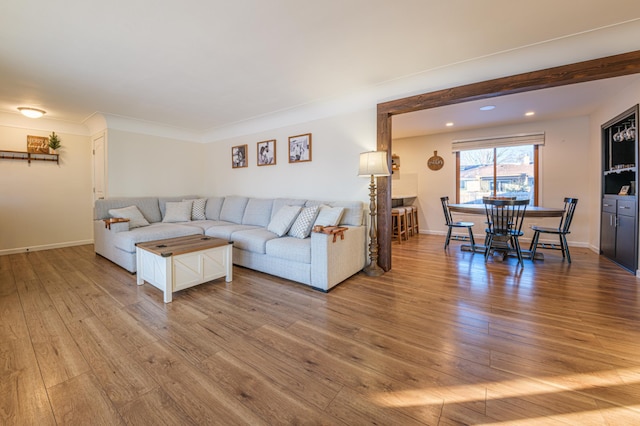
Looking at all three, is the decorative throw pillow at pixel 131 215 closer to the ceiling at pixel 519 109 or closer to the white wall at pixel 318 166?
the white wall at pixel 318 166

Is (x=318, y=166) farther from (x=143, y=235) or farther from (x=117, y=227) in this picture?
(x=117, y=227)

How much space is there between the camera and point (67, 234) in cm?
506

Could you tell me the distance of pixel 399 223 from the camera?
17.8ft

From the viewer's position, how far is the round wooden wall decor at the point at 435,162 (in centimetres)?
624

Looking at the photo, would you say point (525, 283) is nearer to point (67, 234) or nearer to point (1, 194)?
point (67, 234)

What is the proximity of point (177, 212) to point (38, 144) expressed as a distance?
270cm

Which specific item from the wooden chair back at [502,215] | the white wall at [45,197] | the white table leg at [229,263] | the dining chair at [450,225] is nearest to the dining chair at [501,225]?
the wooden chair back at [502,215]

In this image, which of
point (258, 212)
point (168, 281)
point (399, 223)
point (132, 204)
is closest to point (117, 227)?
point (132, 204)

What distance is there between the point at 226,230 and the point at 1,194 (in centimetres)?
397

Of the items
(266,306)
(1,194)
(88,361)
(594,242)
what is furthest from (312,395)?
(1,194)

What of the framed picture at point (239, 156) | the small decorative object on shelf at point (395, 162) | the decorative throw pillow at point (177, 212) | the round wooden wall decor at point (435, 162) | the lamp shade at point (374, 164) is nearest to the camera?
the lamp shade at point (374, 164)

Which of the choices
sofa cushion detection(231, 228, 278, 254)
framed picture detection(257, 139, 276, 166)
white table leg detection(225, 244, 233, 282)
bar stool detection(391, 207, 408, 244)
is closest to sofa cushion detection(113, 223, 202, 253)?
sofa cushion detection(231, 228, 278, 254)

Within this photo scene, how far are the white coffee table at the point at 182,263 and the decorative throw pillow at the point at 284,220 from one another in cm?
67

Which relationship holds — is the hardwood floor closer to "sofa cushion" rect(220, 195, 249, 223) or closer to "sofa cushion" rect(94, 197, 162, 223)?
"sofa cushion" rect(94, 197, 162, 223)
